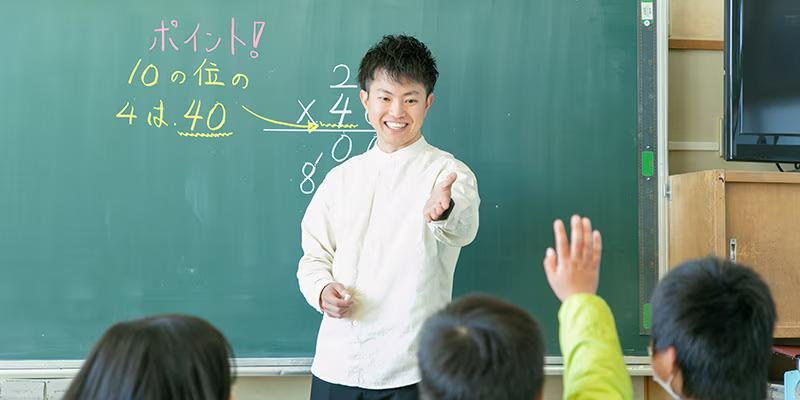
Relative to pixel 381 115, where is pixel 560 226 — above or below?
below

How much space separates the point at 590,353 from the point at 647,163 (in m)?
1.57

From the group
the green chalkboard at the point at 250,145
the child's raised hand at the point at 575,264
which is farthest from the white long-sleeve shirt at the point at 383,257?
the child's raised hand at the point at 575,264

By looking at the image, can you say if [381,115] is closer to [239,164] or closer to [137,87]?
[239,164]

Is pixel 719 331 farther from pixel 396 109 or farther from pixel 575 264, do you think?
pixel 396 109

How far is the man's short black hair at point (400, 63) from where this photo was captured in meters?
2.25

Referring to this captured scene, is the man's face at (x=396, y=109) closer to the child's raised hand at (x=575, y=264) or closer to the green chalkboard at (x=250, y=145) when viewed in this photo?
the green chalkboard at (x=250, y=145)

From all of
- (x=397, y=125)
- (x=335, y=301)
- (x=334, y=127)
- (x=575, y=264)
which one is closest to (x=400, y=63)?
(x=397, y=125)

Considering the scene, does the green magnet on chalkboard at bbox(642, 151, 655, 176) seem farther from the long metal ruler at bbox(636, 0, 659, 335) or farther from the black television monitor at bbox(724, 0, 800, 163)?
the black television monitor at bbox(724, 0, 800, 163)

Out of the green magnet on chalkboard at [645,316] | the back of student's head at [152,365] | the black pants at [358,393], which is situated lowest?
the black pants at [358,393]

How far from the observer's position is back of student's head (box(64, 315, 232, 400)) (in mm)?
1080

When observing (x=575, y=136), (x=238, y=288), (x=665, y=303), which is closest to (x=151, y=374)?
(x=665, y=303)

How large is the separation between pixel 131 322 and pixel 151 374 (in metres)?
0.10

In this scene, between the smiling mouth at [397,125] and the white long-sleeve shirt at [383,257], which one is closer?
the white long-sleeve shirt at [383,257]

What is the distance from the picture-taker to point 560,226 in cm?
126
